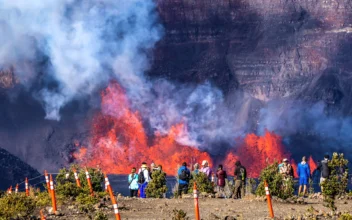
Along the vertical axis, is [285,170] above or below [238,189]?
above

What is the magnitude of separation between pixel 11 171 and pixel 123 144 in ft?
151

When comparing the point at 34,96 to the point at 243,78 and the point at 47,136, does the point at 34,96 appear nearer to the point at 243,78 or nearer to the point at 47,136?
the point at 47,136

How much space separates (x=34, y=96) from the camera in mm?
137500

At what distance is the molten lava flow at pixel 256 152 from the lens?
127 metres

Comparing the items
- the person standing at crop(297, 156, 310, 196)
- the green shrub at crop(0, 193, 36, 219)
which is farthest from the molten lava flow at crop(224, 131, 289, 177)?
the green shrub at crop(0, 193, 36, 219)

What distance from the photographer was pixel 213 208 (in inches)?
1358

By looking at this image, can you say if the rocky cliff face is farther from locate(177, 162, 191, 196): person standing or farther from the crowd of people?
locate(177, 162, 191, 196): person standing

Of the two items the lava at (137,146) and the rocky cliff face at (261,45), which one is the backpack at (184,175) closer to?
the lava at (137,146)

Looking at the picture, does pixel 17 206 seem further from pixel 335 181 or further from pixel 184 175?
pixel 335 181

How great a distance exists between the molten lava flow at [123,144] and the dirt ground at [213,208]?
88086 mm

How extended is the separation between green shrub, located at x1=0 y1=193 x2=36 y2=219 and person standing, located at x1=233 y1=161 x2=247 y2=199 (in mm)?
10745

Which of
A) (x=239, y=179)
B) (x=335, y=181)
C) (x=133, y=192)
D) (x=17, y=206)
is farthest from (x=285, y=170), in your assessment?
(x=17, y=206)

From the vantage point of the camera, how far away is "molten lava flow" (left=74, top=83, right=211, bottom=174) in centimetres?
12825

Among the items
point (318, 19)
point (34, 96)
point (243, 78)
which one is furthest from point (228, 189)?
point (318, 19)
